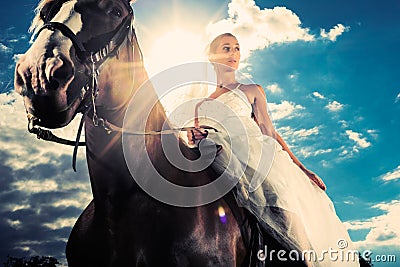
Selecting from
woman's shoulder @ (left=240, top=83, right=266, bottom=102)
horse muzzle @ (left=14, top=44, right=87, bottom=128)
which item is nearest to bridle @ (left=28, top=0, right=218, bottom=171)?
horse muzzle @ (left=14, top=44, right=87, bottom=128)

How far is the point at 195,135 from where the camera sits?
423 cm

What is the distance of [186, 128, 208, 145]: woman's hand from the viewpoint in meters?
4.21

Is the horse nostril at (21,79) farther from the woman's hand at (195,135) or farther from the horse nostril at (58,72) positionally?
the woman's hand at (195,135)

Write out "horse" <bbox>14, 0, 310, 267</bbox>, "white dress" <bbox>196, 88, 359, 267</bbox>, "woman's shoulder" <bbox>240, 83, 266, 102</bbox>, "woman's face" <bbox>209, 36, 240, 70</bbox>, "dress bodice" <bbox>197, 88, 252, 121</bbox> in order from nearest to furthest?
"horse" <bbox>14, 0, 310, 267</bbox>
"white dress" <bbox>196, 88, 359, 267</bbox>
"dress bodice" <bbox>197, 88, 252, 121</bbox>
"woman's shoulder" <bbox>240, 83, 266, 102</bbox>
"woman's face" <bbox>209, 36, 240, 70</bbox>

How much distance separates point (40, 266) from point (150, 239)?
78.7 ft

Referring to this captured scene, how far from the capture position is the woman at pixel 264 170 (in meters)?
4.17

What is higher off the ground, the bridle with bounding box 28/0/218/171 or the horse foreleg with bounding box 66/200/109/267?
the bridle with bounding box 28/0/218/171

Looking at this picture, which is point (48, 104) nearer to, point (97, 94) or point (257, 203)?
point (97, 94)

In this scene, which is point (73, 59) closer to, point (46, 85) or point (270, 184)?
point (46, 85)

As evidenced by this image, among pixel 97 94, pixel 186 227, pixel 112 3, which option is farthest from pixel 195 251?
pixel 112 3

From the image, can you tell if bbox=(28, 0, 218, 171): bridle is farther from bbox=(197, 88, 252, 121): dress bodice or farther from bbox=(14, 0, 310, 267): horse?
bbox=(197, 88, 252, 121): dress bodice

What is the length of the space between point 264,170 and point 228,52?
76.0 inches

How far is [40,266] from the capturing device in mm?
24234

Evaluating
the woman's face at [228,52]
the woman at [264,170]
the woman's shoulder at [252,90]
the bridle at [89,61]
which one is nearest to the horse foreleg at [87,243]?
the bridle at [89,61]
